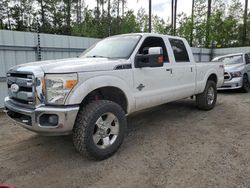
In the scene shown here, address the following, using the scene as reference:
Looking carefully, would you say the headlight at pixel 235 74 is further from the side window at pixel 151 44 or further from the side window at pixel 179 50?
the side window at pixel 151 44

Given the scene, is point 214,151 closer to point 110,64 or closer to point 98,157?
point 98,157

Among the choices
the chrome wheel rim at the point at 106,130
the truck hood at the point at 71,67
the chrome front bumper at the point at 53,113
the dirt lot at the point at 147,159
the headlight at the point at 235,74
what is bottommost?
the dirt lot at the point at 147,159

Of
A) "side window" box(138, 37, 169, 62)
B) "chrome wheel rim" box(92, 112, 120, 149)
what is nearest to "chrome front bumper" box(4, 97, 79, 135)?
"chrome wheel rim" box(92, 112, 120, 149)

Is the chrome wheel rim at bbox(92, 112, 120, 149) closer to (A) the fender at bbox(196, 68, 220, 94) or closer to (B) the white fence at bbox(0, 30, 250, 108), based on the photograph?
(A) the fender at bbox(196, 68, 220, 94)

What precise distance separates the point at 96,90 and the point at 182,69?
2450mm

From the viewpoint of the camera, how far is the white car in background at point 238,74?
9273 millimetres

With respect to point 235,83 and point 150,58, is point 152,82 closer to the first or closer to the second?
point 150,58

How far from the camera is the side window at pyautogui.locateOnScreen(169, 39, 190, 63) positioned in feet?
16.9

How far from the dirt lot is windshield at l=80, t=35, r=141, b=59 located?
162 centimetres

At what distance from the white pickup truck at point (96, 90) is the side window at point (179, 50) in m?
0.13

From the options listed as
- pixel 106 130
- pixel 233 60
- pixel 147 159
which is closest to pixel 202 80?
pixel 147 159

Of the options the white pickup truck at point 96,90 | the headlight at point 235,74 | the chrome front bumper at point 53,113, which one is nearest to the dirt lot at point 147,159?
the white pickup truck at point 96,90

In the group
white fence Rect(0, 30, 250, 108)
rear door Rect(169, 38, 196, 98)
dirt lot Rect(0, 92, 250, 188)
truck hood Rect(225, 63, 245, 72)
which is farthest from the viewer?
truck hood Rect(225, 63, 245, 72)

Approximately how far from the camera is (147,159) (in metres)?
3.51
